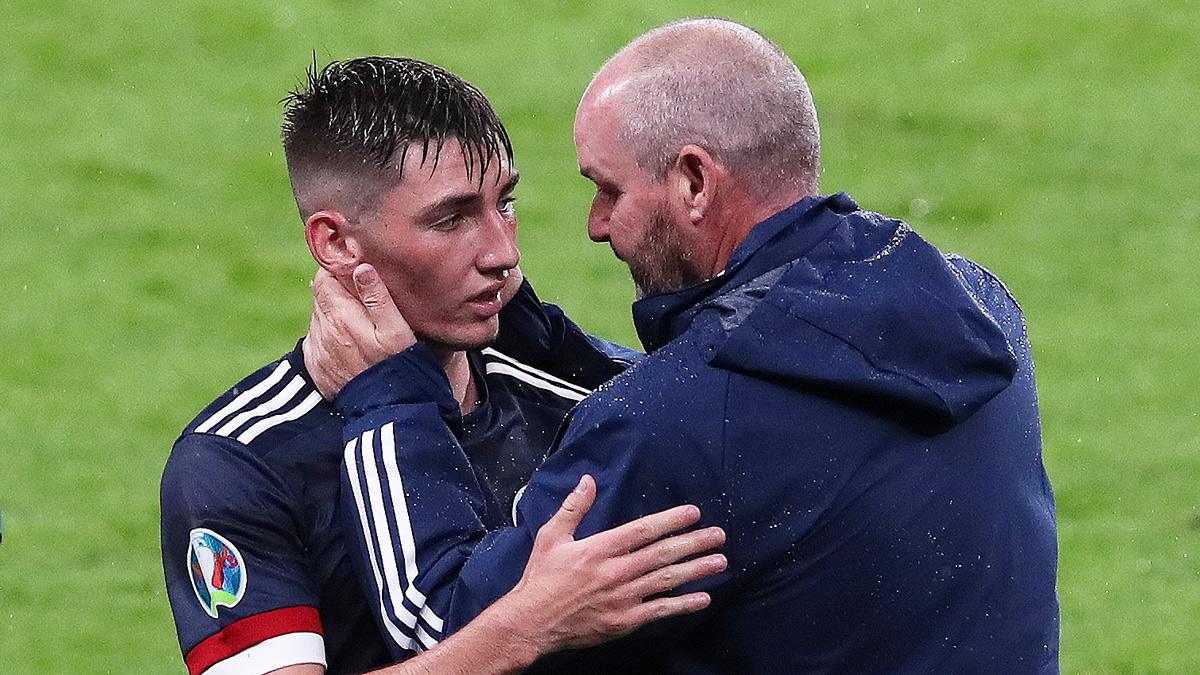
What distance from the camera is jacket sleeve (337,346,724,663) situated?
3334 mm

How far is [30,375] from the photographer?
10.1 meters

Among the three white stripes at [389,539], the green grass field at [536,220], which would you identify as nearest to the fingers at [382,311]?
the three white stripes at [389,539]

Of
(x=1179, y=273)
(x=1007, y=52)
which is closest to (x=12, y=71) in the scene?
(x=1007, y=52)

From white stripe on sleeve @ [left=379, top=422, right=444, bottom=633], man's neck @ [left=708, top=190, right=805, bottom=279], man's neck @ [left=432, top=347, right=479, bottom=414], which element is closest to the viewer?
white stripe on sleeve @ [left=379, top=422, right=444, bottom=633]

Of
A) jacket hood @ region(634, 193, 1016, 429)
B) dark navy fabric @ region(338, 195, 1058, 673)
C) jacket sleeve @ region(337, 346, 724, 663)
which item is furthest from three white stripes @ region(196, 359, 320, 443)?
jacket hood @ region(634, 193, 1016, 429)

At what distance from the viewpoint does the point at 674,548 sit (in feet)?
10.8

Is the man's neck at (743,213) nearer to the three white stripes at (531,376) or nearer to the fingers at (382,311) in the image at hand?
the fingers at (382,311)

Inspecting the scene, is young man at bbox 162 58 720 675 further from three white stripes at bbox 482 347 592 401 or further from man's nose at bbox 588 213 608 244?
man's nose at bbox 588 213 608 244

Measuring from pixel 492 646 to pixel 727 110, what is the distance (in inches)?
40.1

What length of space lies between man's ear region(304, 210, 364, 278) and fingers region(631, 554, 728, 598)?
1022 mm

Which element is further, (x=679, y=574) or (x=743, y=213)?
(x=743, y=213)

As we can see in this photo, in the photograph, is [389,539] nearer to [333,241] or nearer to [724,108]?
[333,241]

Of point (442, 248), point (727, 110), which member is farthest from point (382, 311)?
point (727, 110)

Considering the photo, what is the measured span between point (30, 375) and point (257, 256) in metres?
1.58
